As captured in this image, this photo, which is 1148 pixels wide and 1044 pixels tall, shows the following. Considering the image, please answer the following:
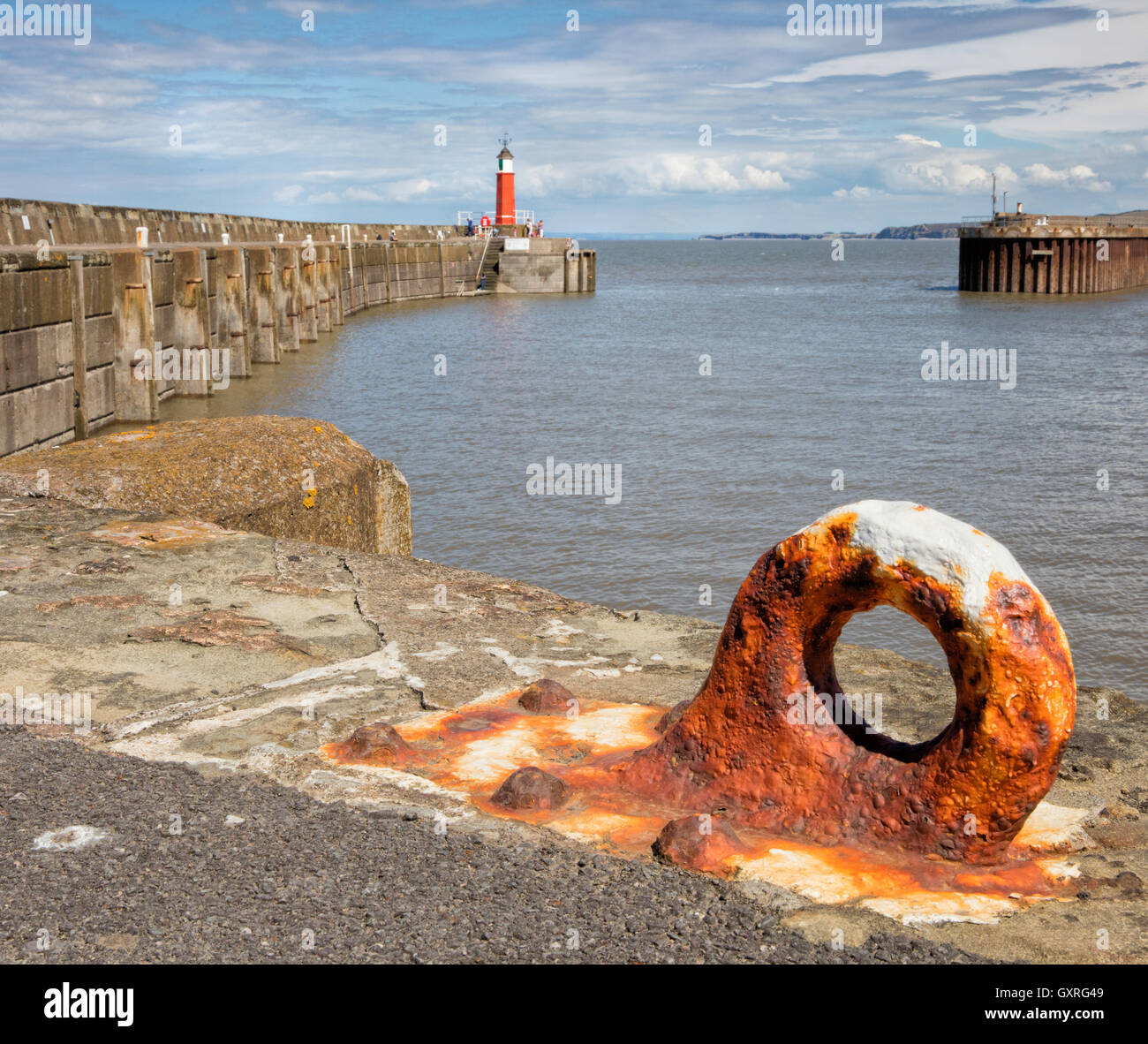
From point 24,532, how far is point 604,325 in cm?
4153

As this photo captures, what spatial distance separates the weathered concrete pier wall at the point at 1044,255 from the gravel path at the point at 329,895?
6286cm

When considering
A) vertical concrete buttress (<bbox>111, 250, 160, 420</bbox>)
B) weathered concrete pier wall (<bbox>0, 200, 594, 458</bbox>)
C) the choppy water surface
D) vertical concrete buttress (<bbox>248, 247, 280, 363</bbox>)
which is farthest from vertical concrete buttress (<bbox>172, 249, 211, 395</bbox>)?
vertical concrete buttress (<bbox>248, 247, 280, 363</bbox>)

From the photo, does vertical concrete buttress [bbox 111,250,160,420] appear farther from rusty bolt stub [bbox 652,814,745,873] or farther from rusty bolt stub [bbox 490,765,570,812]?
rusty bolt stub [bbox 652,814,745,873]

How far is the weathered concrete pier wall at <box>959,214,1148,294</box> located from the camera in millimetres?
60250

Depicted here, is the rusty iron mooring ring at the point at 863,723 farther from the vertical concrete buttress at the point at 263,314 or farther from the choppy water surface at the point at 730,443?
the vertical concrete buttress at the point at 263,314

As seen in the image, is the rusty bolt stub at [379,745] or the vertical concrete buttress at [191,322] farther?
the vertical concrete buttress at [191,322]

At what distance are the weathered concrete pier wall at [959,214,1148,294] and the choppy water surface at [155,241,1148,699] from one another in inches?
656

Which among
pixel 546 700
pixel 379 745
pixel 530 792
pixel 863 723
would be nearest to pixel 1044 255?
pixel 546 700

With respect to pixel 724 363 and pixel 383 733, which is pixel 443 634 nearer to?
pixel 383 733

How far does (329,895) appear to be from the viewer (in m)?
3.27

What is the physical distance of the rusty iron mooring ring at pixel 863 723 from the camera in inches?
137

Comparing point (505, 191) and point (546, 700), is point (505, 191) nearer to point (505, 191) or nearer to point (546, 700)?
point (505, 191)

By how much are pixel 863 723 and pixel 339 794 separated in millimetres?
1761

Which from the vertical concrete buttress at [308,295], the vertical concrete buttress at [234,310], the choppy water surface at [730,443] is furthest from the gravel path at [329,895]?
the vertical concrete buttress at [308,295]
